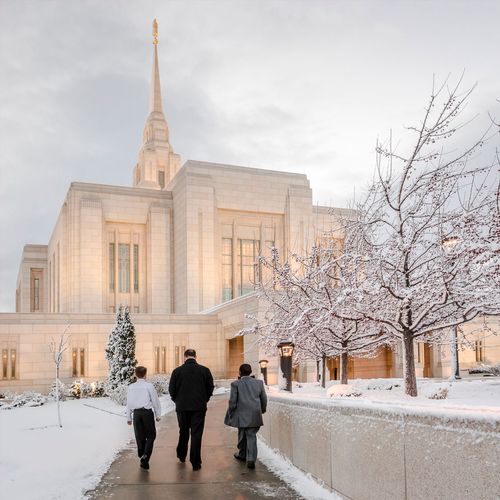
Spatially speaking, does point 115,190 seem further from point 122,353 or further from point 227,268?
point 122,353

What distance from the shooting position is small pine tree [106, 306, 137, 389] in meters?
29.3

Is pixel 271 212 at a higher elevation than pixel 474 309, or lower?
higher

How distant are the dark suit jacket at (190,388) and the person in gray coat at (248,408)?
43 centimetres

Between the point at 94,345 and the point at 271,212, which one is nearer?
the point at 94,345

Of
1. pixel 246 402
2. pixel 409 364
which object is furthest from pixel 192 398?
pixel 409 364

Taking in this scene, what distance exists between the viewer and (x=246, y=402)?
964cm

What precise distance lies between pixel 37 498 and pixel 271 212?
48.2 metres

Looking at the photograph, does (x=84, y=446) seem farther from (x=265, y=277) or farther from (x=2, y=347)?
(x=265, y=277)

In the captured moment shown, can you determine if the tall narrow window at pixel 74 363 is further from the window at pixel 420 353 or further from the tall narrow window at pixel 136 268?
the window at pixel 420 353

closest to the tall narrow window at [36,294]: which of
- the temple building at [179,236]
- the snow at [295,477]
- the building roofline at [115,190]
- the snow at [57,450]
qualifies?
the temple building at [179,236]

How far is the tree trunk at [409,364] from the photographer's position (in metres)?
12.9

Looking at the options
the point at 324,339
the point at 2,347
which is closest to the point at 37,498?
the point at 324,339

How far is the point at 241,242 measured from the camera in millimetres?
55031

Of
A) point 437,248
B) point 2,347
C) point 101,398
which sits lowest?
point 101,398
